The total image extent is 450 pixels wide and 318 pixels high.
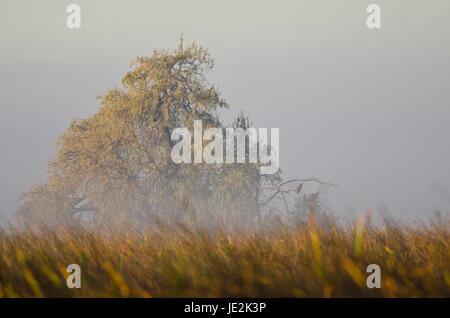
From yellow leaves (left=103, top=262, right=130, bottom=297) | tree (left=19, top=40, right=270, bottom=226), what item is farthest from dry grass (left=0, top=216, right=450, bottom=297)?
tree (left=19, top=40, right=270, bottom=226)

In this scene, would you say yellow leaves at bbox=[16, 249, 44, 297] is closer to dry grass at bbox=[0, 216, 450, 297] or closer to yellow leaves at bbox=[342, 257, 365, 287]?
dry grass at bbox=[0, 216, 450, 297]

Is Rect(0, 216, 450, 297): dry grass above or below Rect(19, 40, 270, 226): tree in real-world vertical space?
below

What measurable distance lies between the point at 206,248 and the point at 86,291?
105 cm

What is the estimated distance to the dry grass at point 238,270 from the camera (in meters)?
3.67

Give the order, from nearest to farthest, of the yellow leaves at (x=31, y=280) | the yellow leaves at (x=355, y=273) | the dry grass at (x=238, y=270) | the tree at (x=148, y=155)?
the yellow leaves at (x=355, y=273) → the dry grass at (x=238, y=270) → the yellow leaves at (x=31, y=280) → the tree at (x=148, y=155)

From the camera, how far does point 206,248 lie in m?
4.22

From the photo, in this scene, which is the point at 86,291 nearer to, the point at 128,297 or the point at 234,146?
the point at 128,297

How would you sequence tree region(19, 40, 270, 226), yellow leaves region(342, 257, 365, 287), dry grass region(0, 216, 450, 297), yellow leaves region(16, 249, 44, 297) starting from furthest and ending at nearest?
tree region(19, 40, 270, 226)
yellow leaves region(16, 249, 44, 297)
dry grass region(0, 216, 450, 297)
yellow leaves region(342, 257, 365, 287)

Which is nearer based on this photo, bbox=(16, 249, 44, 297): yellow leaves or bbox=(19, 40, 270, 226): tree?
bbox=(16, 249, 44, 297): yellow leaves

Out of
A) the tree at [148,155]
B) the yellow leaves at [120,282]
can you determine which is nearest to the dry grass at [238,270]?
the yellow leaves at [120,282]

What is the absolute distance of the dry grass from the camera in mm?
3668

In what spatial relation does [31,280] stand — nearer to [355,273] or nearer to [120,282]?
[120,282]

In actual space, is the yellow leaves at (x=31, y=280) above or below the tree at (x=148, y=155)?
below

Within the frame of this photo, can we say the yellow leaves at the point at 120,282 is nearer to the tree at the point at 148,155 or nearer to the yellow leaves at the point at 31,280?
the yellow leaves at the point at 31,280
